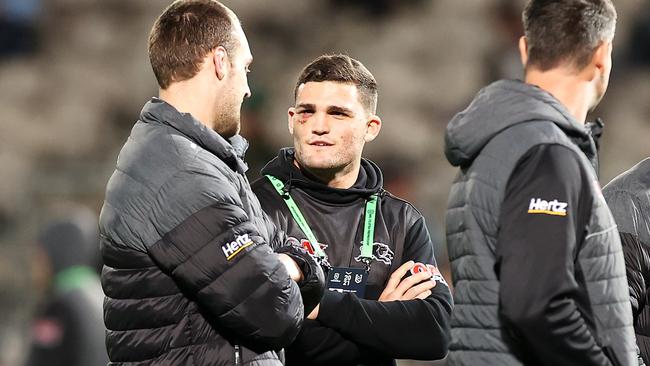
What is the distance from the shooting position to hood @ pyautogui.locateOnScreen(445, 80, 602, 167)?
2.89 metres

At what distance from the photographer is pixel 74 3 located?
10039 mm

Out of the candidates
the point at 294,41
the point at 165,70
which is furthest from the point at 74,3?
the point at 165,70

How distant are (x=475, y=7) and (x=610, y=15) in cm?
640

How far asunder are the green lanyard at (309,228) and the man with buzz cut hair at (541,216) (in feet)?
1.99

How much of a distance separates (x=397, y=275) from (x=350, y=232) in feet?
0.70

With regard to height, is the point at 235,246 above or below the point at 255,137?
above

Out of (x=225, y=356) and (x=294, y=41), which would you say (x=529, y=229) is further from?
(x=294, y=41)

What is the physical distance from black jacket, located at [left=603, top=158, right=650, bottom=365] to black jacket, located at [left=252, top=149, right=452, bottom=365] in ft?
1.83

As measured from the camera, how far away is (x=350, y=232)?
3666 mm

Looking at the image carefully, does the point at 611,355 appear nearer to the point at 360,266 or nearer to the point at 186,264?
the point at 360,266

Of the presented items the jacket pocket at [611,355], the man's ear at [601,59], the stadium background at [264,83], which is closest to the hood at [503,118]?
the man's ear at [601,59]

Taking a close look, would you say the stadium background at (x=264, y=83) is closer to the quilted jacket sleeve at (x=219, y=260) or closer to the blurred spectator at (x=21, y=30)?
the blurred spectator at (x=21, y=30)

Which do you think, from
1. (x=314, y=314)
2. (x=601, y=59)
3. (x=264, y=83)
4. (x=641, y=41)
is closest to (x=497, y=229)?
(x=601, y=59)

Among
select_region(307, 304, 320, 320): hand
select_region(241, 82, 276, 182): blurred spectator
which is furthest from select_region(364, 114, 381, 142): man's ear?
select_region(241, 82, 276, 182): blurred spectator
